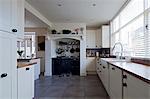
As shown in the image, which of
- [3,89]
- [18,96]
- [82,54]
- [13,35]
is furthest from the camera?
[82,54]

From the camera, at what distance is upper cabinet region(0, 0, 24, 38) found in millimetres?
2008

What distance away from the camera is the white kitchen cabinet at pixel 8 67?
200cm

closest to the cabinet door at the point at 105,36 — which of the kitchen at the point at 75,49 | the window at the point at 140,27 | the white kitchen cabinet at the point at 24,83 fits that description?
the kitchen at the point at 75,49

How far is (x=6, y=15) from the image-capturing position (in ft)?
6.91

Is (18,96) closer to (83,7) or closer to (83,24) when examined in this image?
(83,7)

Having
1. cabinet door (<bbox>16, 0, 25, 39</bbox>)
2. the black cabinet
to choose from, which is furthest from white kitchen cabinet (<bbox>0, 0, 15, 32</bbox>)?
the black cabinet

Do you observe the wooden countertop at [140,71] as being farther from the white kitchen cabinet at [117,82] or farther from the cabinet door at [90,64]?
the cabinet door at [90,64]

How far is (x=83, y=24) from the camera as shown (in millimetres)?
8445

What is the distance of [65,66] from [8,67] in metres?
6.47

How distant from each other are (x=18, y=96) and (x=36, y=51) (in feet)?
22.6

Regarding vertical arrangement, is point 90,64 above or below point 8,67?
below

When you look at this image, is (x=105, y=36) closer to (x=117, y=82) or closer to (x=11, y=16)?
(x=117, y=82)

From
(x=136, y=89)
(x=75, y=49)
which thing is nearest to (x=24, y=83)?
(x=136, y=89)

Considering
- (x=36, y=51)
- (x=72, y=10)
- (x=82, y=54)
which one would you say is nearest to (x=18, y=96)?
(x=72, y=10)
